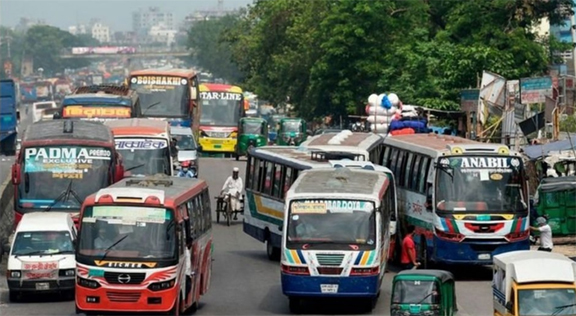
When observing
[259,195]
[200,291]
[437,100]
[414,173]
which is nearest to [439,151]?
[414,173]

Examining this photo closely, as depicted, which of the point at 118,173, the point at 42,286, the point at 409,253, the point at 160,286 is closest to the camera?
the point at 160,286

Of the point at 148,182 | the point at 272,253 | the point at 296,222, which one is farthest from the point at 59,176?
the point at 296,222

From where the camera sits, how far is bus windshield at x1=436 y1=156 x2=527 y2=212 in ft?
96.4

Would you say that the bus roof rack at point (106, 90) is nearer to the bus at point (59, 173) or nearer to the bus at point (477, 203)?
the bus at point (59, 173)

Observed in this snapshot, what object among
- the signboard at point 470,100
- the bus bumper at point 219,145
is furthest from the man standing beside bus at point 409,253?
the bus bumper at point 219,145

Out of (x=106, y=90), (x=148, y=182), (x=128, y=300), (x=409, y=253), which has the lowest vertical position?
(x=409, y=253)

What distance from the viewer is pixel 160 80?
50875 mm

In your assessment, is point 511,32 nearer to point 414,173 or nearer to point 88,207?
point 414,173

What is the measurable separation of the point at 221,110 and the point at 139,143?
32564 mm

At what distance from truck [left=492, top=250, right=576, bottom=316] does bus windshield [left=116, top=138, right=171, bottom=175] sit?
614 inches

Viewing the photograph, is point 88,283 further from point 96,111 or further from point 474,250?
point 96,111

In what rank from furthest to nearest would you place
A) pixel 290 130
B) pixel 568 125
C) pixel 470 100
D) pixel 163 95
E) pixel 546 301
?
1. pixel 290 130
2. pixel 163 95
3. pixel 470 100
4. pixel 568 125
5. pixel 546 301

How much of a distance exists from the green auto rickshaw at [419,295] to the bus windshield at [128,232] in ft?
12.2

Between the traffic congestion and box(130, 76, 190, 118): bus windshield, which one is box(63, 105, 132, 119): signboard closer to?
the traffic congestion
